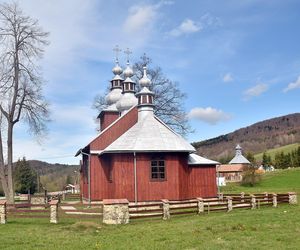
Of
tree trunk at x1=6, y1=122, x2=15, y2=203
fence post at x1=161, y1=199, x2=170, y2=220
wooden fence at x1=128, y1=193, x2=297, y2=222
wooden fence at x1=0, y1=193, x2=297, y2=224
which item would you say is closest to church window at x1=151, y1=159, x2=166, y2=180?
wooden fence at x1=128, y1=193, x2=297, y2=222

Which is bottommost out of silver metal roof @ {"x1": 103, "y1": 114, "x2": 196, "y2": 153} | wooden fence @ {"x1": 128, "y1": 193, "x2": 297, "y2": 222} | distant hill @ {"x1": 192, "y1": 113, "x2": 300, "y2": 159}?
wooden fence @ {"x1": 128, "y1": 193, "x2": 297, "y2": 222}

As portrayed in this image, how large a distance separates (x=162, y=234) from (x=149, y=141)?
12.2 meters

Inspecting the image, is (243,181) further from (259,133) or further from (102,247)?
(259,133)

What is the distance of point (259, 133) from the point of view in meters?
189

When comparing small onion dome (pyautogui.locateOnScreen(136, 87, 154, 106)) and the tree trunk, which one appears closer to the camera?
the tree trunk

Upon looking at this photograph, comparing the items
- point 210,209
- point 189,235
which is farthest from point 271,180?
point 189,235

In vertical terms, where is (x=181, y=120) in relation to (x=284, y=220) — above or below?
above

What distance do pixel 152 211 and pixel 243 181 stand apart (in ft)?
142

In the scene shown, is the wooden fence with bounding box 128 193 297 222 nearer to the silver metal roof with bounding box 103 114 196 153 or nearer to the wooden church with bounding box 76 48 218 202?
the wooden church with bounding box 76 48 218 202

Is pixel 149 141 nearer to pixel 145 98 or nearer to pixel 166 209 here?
pixel 145 98

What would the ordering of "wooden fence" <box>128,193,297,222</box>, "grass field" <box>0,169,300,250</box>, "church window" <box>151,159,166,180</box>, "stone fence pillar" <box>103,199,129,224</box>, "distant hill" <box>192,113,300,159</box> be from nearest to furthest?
"grass field" <box>0,169,300,250</box>, "stone fence pillar" <box>103,199,129,224</box>, "wooden fence" <box>128,193,297,222</box>, "church window" <box>151,159,166,180</box>, "distant hill" <box>192,113,300,159</box>

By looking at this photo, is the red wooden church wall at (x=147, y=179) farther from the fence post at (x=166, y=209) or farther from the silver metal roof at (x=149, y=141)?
the fence post at (x=166, y=209)

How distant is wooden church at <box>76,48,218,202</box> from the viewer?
79.8 feet

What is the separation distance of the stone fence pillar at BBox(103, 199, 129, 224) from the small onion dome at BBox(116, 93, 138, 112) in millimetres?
16078
